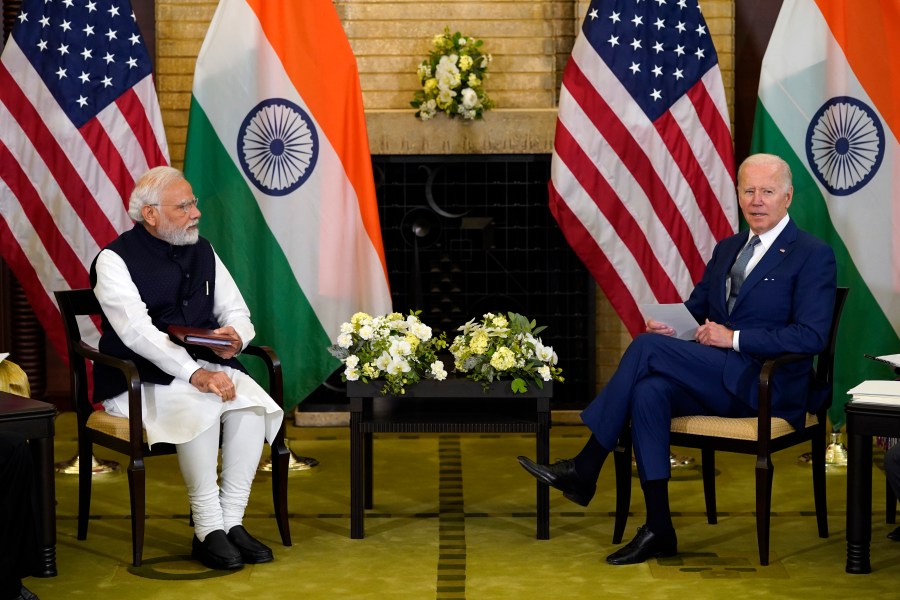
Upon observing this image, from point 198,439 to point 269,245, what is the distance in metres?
1.57

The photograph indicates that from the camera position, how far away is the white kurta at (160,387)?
4.38 meters

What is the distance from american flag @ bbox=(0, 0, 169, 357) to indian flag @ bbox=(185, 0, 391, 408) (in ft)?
1.18

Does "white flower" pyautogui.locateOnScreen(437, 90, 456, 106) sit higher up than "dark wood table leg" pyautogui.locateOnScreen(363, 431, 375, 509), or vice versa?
"white flower" pyautogui.locateOnScreen(437, 90, 456, 106)

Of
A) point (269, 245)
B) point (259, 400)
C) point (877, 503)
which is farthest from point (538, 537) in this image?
point (269, 245)

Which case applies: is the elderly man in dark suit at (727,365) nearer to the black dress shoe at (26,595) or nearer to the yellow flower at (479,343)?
the yellow flower at (479,343)

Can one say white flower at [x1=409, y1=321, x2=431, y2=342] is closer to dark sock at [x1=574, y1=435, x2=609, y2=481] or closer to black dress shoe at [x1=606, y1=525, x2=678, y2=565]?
dark sock at [x1=574, y1=435, x2=609, y2=481]

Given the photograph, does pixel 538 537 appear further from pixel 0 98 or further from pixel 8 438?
pixel 0 98

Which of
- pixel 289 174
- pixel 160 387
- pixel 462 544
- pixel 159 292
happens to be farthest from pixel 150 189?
pixel 462 544

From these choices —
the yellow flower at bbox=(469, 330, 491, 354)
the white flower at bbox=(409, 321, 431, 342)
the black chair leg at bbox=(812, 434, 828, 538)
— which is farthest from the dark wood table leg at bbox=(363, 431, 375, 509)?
the black chair leg at bbox=(812, 434, 828, 538)

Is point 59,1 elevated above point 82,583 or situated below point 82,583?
above

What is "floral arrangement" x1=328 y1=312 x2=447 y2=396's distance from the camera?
4.58 m

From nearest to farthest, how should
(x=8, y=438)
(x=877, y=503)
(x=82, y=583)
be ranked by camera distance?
(x=8, y=438) < (x=82, y=583) < (x=877, y=503)

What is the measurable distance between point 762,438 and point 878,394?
43 centimetres

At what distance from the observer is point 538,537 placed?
472cm
